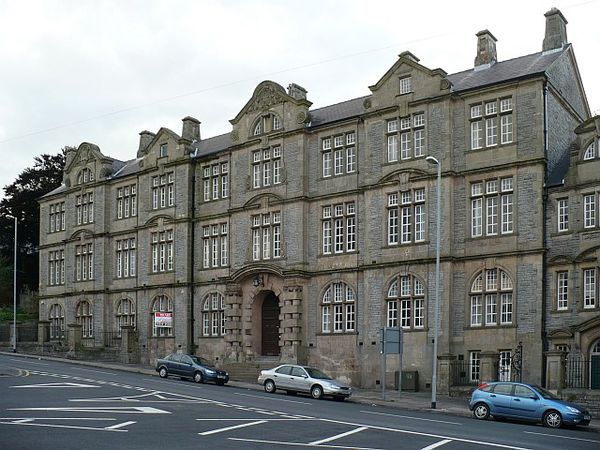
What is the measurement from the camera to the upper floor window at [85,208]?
199ft

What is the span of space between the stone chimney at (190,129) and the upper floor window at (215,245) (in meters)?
7.76

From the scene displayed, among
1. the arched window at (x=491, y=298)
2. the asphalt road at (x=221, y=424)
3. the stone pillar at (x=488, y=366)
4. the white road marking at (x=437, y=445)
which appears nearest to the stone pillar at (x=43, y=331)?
the asphalt road at (x=221, y=424)

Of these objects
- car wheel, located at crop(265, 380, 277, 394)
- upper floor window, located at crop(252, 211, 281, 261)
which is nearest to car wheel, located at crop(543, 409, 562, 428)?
car wheel, located at crop(265, 380, 277, 394)

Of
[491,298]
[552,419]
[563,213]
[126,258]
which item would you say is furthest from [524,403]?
[126,258]

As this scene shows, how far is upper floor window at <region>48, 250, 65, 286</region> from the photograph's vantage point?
63.1 m

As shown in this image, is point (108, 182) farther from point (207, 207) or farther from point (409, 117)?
point (409, 117)

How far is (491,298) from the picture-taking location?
38531mm

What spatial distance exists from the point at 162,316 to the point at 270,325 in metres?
7.37

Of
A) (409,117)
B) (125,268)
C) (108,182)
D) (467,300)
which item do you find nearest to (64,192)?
(108,182)

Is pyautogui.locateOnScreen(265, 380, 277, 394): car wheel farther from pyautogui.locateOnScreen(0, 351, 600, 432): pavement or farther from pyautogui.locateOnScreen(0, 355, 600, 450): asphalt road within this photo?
pyautogui.locateOnScreen(0, 351, 600, 432): pavement

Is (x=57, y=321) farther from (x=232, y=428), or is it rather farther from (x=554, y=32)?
(x=232, y=428)

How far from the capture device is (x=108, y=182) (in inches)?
2334

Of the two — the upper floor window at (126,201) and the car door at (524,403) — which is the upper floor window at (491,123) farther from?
the upper floor window at (126,201)

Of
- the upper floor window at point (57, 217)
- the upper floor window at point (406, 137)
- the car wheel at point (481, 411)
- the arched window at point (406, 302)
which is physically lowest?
the car wheel at point (481, 411)
